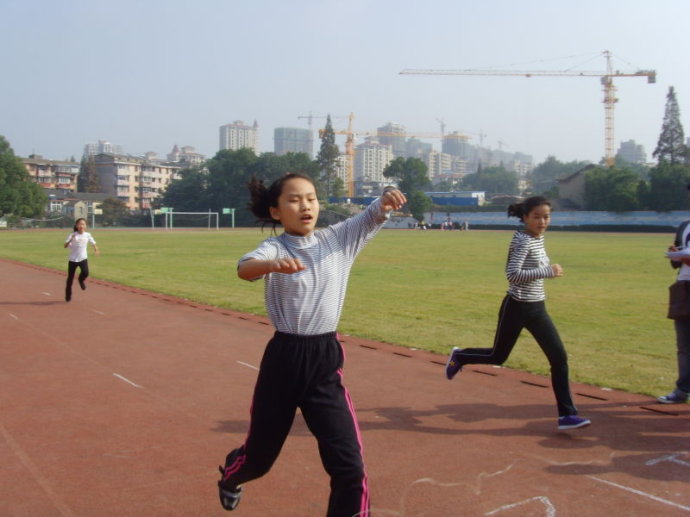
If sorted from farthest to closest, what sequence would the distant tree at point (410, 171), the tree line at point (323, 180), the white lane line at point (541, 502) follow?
the distant tree at point (410, 171)
the tree line at point (323, 180)
the white lane line at point (541, 502)

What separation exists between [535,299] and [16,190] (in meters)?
81.4

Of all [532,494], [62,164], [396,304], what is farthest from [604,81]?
[532,494]

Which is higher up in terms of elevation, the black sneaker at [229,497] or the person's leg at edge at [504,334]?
the person's leg at edge at [504,334]

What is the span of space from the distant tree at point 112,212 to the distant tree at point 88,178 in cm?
3420

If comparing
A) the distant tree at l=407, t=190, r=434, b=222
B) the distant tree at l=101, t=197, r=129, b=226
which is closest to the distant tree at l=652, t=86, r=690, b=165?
the distant tree at l=407, t=190, r=434, b=222

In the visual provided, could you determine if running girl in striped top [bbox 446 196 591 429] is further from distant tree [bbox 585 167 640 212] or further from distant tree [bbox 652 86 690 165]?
distant tree [bbox 652 86 690 165]

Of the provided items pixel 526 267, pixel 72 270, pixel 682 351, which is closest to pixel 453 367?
pixel 526 267

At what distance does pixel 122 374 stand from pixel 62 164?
130 meters

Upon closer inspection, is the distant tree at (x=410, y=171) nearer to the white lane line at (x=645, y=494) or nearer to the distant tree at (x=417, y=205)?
the distant tree at (x=417, y=205)

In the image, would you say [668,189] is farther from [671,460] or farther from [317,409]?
[317,409]

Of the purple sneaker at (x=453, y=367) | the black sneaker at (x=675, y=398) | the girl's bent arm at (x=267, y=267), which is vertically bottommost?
the black sneaker at (x=675, y=398)

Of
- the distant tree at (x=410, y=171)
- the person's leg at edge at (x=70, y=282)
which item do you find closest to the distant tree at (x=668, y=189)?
the distant tree at (x=410, y=171)

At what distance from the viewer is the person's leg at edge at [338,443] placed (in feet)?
10.1

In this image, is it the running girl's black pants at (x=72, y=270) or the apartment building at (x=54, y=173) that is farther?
the apartment building at (x=54, y=173)
